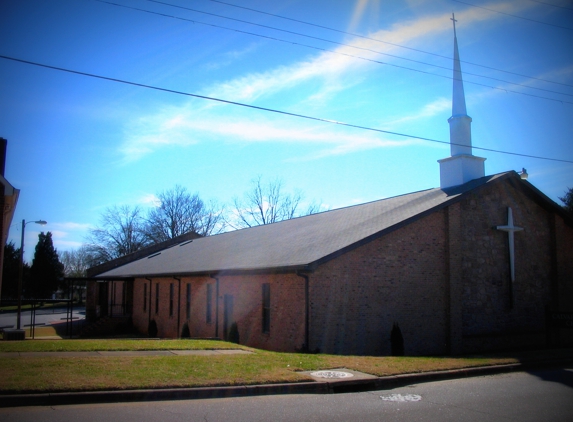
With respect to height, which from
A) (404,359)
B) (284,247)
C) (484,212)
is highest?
(484,212)

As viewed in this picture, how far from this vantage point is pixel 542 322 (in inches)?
861

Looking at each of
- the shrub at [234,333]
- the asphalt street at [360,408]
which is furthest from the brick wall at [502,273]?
the asphalt street at [360,408]

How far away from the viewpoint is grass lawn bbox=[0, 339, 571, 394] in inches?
360

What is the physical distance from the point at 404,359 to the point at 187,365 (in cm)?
593

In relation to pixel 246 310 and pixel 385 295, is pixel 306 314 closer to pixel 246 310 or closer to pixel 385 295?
pixel 385 295

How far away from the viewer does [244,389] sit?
31.4 ft

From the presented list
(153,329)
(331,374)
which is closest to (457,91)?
(331,374)

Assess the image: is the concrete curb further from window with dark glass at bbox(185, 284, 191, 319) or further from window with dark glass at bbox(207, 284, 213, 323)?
window with dark glass at bbox(185, 284, 191, 319)

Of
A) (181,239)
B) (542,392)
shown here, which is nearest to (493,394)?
(542,392)

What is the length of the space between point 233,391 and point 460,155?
16161mm

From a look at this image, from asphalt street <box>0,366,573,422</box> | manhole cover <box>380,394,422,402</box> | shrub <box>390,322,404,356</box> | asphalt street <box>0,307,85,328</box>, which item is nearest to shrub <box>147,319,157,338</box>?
asphalt street <box>0,307,85,328</box>

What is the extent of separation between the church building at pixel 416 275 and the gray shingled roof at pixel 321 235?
10 cm

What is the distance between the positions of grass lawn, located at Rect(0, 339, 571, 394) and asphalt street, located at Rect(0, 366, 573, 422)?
0.65 metres

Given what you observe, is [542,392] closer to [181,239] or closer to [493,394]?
[493,394]
